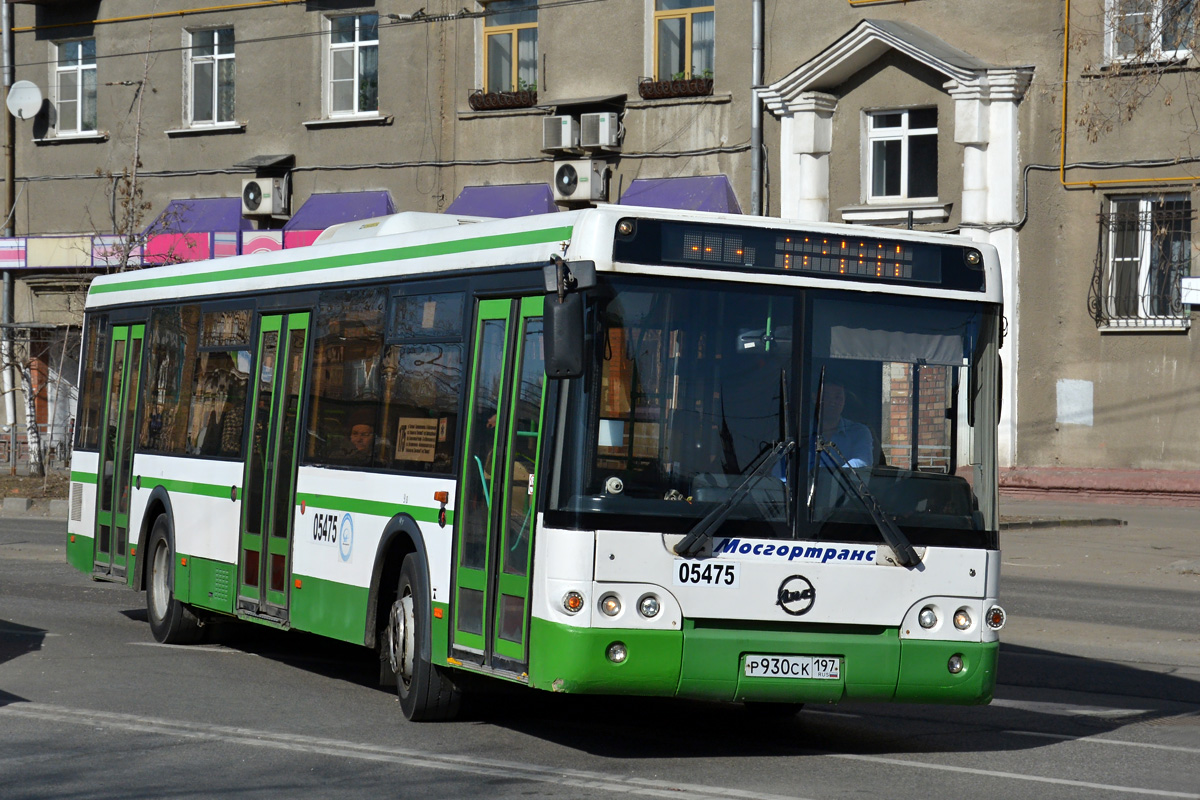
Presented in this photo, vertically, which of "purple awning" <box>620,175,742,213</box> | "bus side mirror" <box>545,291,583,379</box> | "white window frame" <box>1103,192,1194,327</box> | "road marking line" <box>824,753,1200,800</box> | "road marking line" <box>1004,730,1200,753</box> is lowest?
"road marking line" <box>824,753,1200,800</box>

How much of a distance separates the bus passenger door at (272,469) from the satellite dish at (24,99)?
1031 inches

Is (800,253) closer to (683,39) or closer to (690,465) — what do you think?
(690,465)

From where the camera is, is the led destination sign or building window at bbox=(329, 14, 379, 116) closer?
the led destination sign

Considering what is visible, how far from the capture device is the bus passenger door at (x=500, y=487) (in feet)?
27.8

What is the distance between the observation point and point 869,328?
860cm

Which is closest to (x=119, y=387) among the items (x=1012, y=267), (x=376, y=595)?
(x=376, y=595)

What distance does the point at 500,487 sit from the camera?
8.77 m

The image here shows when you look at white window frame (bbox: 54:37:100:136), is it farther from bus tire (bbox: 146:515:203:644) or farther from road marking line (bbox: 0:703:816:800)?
road marking line (bbox: 0:703:816:800)

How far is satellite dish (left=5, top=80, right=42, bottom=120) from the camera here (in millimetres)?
35906

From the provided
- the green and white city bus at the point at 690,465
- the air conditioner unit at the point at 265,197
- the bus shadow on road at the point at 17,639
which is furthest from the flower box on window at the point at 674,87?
the green and white city bus at the point at 690,465

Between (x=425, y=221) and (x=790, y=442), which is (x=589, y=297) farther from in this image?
(x=425, y=221)

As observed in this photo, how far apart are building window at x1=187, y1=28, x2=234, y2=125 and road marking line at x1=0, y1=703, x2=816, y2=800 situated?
1024 inches

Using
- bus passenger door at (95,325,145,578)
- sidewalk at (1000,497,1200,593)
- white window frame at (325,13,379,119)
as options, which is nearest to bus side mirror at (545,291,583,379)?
bus passenger door at (95,325,145,578)

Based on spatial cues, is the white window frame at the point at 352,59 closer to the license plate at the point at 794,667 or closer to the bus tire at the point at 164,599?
the bus tire at the point at 164,599
